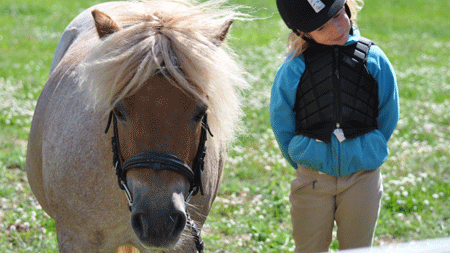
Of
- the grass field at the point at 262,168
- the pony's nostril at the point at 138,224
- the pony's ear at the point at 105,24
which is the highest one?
the pony's ear at the point at 105,24

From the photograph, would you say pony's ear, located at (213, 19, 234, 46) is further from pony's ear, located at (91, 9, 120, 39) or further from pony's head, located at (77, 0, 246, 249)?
pony's ear, located at (91, 9, 120, 39)

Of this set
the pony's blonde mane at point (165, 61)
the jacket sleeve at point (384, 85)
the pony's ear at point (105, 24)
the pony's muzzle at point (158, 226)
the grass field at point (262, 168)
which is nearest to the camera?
the pony's muzzle at point (158, 226)

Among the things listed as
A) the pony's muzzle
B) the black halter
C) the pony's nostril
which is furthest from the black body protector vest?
the pony's nostril

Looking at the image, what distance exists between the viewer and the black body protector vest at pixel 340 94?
256 centimetres

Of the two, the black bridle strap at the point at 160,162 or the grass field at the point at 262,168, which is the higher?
the black bridle strap at the point at 160,162

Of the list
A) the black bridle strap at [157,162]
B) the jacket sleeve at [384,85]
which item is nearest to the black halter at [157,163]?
the black bridle strap at [157,162]

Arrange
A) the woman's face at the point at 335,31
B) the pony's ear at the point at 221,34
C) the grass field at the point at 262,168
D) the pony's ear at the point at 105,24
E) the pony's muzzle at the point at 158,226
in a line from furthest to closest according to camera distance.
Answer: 1. the grass field at the point at 262,168
2. the woman's face at the point at 335,31
3. the pony's ear at the point at 221,34
4. the pony's ear at the point at 105,24
5. the pony's muzzle at the point at 158,226

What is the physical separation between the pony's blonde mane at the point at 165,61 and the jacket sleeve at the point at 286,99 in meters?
0.49

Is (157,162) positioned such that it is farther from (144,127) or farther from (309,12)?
(309,12)

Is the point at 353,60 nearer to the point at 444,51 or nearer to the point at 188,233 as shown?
the point at 188,233

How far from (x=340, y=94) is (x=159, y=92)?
113 cm

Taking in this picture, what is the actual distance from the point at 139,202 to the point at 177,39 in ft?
2.60

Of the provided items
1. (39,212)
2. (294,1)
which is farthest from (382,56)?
(39,212)

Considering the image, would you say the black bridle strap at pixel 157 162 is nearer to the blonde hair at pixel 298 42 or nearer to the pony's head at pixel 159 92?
the pony's head at pixel 159 92
